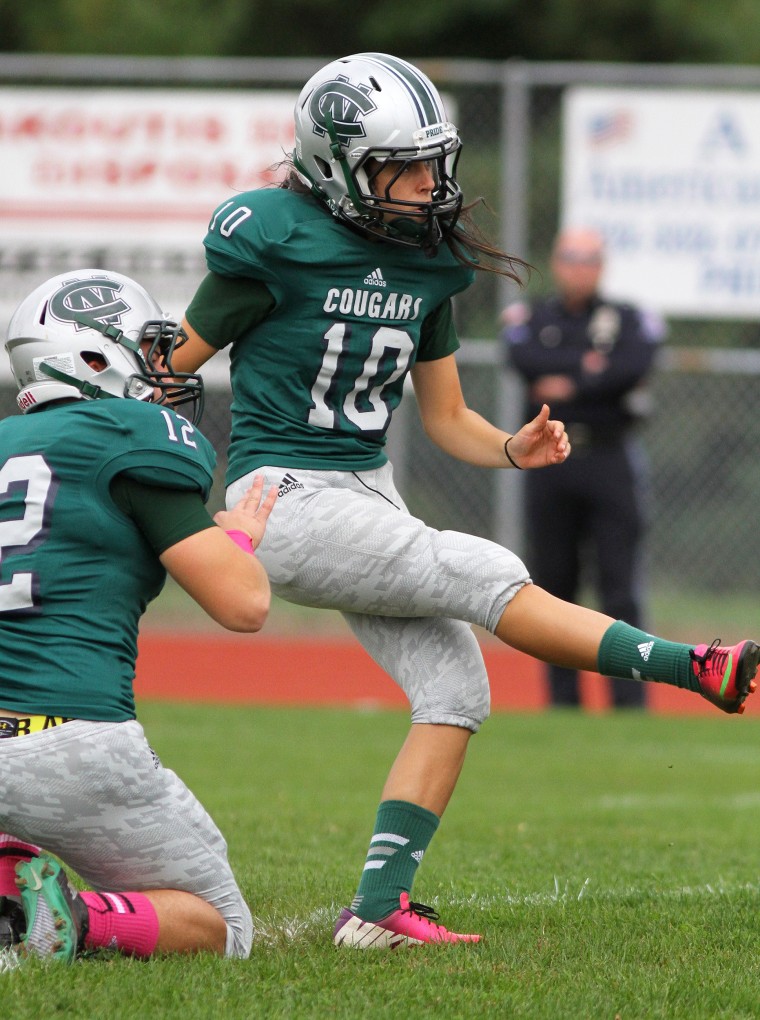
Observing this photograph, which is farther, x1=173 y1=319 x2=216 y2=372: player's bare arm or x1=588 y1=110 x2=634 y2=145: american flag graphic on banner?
x1=588 y1=110 x2=634 y2=145: american flag graphic on banner

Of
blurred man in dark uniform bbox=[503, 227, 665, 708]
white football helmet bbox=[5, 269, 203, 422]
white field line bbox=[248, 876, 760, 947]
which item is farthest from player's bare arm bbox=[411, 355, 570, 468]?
blurred man in dark uniform bbox=[503, 227, 665, 708]

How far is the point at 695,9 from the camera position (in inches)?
742

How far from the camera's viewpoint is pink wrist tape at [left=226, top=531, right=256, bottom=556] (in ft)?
10.3

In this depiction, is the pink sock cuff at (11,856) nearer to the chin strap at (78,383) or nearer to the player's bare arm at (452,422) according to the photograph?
the chin strap at (78,383)

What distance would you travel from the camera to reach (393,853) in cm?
353

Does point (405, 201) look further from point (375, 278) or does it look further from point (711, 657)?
point (711, 657)

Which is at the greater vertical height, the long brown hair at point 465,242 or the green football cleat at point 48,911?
the long brown hair at point 465,242

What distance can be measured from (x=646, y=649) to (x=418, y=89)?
1.36 metres

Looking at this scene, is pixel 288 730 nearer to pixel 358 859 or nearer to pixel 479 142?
pixel 358 859

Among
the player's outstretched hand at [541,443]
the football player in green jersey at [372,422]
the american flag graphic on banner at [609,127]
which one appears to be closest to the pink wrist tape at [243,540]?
the football player in green jersey at [372,422]

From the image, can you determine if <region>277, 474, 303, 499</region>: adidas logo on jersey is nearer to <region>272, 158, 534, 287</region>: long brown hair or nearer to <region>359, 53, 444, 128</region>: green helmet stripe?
<region>272, 158, 534, 287</region>: long brown hair

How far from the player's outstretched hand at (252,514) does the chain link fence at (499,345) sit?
23.2 feet

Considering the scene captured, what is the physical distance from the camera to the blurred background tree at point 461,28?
61.3 feet

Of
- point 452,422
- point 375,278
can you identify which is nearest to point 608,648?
point 452,422
